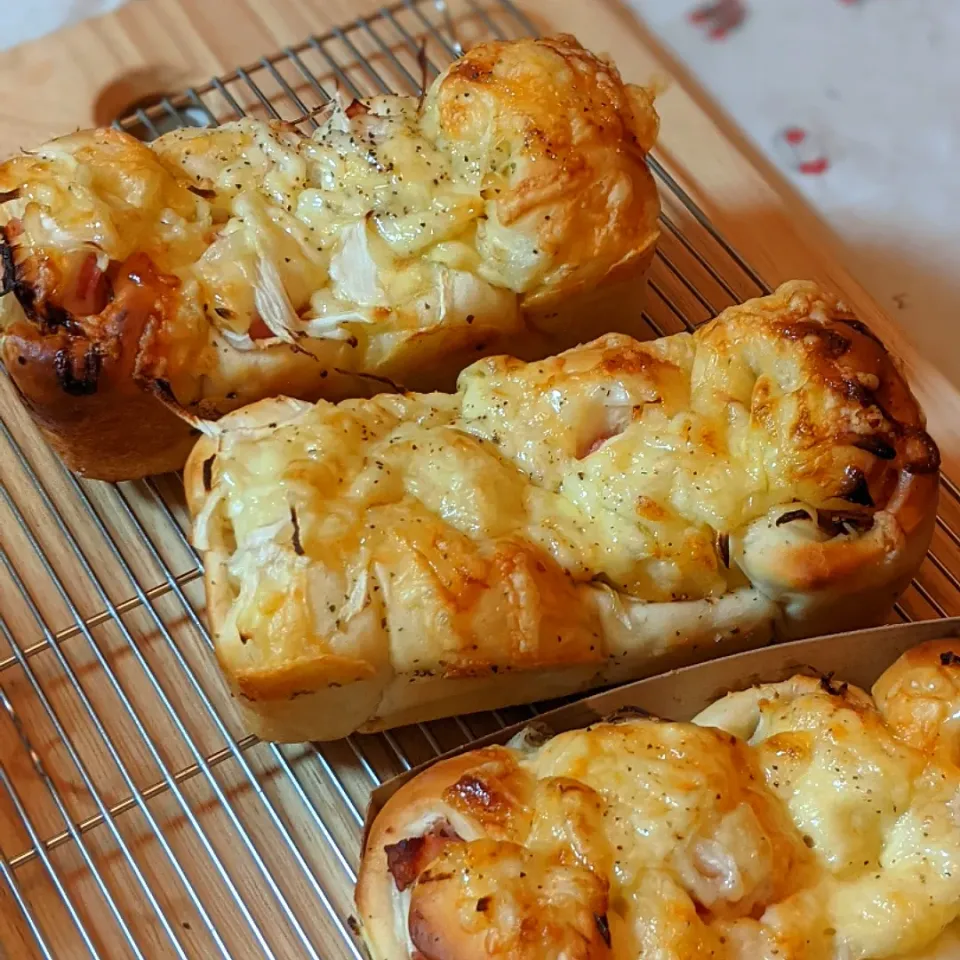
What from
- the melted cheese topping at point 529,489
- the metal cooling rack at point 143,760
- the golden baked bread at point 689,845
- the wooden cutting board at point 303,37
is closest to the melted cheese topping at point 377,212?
the melted cheese topping at point 529,489

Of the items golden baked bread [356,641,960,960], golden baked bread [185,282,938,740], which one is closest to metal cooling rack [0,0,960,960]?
golden baked bread [185,282,938,740]

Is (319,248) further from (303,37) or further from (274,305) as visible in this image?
(303,37)

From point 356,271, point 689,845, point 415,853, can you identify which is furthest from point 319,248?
point 689,845

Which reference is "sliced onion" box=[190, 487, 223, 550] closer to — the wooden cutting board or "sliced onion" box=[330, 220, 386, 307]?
Answer: "sliced onion" box=[330, 220, 386, 307]

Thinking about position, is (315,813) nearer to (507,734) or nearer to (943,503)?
(507,734)

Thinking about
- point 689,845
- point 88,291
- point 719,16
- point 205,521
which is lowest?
point 719,16

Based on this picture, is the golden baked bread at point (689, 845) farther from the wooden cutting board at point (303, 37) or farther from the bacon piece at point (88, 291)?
the wooden cutting board at point (303, 37)

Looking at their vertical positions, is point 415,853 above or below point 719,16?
above
